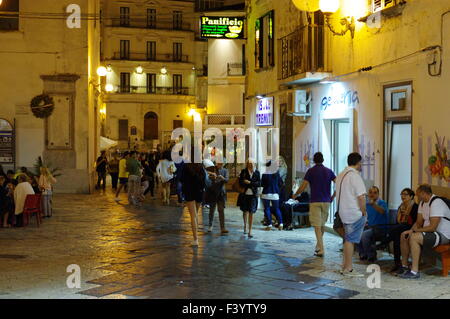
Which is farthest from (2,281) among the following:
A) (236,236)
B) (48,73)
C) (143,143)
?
(143,143)

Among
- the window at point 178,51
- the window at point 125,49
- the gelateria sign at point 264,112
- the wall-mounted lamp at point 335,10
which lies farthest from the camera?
the window at point 178,51

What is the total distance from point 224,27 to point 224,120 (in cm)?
947

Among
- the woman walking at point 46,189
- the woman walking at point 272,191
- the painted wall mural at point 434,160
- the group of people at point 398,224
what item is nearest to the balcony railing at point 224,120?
the woman walking at point 46,189

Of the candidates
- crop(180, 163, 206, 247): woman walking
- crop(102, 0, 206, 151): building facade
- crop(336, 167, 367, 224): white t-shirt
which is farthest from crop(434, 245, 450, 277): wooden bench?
crop(102, 0, 206, 151): building facade

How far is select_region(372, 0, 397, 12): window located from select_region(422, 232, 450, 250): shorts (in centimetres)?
437

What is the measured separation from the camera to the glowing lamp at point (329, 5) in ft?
42.6

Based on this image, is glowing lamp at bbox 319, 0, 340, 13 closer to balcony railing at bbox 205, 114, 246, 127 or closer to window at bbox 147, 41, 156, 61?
balcony railing at bbox 205, 114, 246, 127

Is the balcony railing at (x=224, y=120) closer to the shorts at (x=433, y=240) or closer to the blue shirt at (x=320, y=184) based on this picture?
the blue shirt at (x=320, y=184)

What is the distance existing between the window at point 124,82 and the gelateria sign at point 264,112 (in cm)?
4081

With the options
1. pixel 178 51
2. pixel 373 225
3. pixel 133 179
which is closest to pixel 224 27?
pixel 133 179

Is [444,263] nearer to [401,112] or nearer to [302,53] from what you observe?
[401,112]

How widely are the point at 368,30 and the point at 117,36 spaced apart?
49.7 metres

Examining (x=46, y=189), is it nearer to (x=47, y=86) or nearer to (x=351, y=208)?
(x=47, y=86)

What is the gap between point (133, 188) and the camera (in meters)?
19.5
